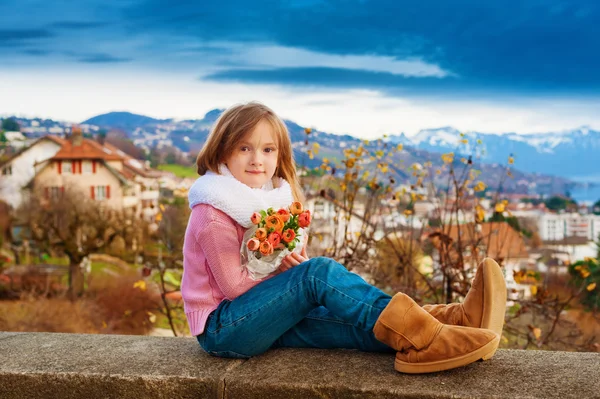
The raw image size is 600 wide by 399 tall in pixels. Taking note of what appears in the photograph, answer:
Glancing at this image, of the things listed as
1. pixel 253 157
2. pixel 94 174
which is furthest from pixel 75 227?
pixel 253 157

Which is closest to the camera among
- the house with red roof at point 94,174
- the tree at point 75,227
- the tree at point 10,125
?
the tree at point 75,227

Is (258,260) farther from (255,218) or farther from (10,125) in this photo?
(10,125)

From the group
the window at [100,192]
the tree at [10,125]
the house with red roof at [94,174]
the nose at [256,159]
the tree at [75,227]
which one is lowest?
the tree at [75,227]

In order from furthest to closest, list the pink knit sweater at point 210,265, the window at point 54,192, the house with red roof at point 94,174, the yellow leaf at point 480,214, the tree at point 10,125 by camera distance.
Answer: the tree at point 10,125 < the house with red roof at point 94,174 < the window at point 54,192 < the yellow leaf at point 480,214 < the pink knit sweater at point 210,265

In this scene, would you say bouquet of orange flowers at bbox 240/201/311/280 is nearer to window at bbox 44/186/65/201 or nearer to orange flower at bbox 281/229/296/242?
orange flower at bbox 281/229/296/242

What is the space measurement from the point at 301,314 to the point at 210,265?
0.36 metres

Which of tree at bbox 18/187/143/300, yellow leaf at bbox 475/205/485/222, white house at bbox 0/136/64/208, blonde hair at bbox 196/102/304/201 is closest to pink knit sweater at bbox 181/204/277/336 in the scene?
blonde hair at bbox 196/102/304/201

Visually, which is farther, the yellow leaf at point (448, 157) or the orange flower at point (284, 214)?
the yellow leaf at point (448, 157)

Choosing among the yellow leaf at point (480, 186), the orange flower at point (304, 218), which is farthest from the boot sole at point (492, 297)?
the yellow leaf at point (480, 186)

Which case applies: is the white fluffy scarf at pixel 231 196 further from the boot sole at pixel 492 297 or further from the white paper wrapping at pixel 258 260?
the boot sole at pixel 492 297

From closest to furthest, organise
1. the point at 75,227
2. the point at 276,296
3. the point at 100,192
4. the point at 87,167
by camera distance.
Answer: the point at 276,296
the point at 75,227
the point at 100,192
the point at 87,167

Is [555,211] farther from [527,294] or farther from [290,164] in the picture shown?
[290,164]

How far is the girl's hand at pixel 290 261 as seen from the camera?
2.49m

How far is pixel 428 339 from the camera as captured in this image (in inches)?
84.7
